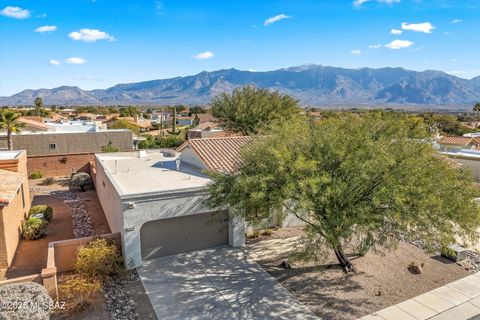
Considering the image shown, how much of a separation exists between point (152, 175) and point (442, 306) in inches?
572

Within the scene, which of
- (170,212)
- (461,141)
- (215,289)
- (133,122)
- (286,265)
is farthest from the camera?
(133,122)

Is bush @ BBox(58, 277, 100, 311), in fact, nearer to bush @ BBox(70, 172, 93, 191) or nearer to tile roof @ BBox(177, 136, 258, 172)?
tile roof @ BBox(177, 136, 258, 172)

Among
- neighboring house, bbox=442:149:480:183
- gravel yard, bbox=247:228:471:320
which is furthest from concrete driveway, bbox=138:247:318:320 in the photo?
neighboring house, bbox=442:149:480:183

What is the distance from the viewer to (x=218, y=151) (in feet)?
67.3

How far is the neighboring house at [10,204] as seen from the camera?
14.4 meters

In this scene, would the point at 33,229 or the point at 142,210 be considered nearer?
the point at 142,210

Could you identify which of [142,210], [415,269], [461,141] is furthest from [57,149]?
[461,141]

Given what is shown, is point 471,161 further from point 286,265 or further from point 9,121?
point 9,121

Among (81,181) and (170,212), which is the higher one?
(170,212)

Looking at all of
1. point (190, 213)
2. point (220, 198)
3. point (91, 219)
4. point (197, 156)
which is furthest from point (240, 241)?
point (91, 219)

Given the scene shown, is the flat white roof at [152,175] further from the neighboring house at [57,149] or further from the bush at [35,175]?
the bush at [35,175]

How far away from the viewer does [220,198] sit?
13914 mm

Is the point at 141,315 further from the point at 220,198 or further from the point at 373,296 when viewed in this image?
the point at 373,296

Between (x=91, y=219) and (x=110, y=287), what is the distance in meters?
9.45
